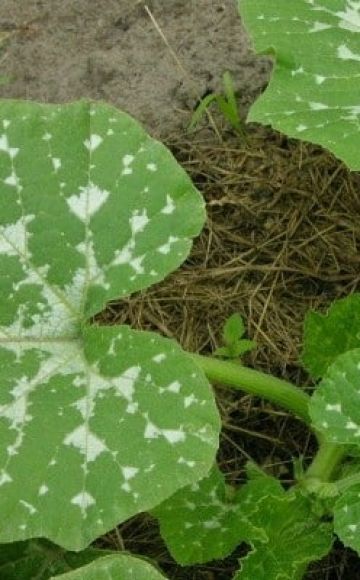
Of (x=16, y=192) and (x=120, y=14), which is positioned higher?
(x=16, y=192)

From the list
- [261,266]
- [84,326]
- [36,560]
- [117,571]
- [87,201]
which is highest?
[87,201]

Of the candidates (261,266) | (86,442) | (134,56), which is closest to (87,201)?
(86,442)

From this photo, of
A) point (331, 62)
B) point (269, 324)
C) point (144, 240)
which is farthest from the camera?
point (269, 324)

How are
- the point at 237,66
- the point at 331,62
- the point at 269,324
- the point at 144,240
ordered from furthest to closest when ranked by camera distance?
the point at 237,66, the point at 269,324, the point at 331,62, the point at 144,240

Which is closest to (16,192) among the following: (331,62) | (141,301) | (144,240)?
(144,240)

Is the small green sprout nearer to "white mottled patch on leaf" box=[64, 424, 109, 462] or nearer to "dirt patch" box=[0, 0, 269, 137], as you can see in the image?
"dirt patch" box=[0, 0, 269, 137]

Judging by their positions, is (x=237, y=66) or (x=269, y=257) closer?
(x=269, y=257)

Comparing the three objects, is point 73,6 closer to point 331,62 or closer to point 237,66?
point 237,66

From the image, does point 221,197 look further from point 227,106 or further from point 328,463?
point 328,463
